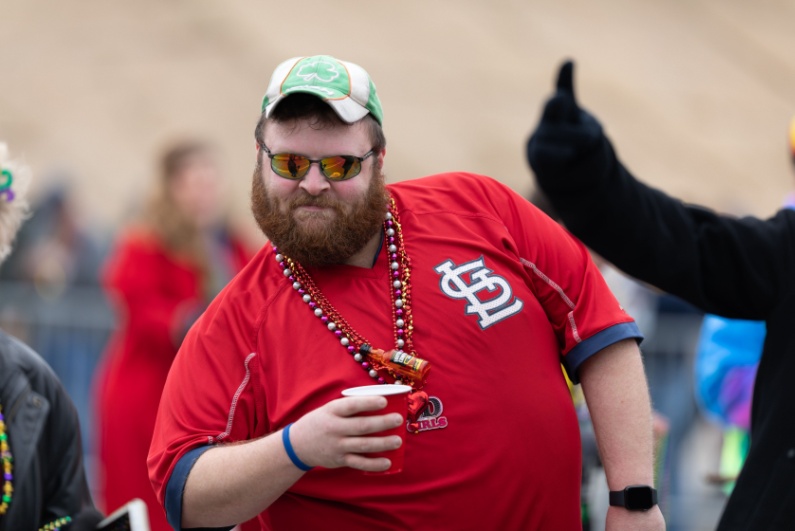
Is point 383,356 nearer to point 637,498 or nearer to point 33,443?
point 637,498

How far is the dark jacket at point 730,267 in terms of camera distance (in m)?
3.70

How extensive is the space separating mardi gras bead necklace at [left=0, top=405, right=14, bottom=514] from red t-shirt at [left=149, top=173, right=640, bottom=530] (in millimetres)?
617

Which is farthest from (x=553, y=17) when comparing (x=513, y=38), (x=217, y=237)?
(x=217, y=237)

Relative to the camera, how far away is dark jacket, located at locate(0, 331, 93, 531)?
148 inches

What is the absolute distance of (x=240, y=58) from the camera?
2280cm

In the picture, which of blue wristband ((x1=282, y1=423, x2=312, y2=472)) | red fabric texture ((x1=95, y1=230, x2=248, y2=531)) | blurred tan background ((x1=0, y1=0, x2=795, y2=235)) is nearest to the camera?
blue wristband ((x1=282, y1=423, x2=312, y2=472))

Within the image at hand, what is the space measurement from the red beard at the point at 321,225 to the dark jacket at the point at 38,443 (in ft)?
3.02

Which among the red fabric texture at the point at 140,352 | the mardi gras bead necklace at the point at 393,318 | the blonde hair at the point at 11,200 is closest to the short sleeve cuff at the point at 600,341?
the mardi gras bead necklace at the point at 393,318

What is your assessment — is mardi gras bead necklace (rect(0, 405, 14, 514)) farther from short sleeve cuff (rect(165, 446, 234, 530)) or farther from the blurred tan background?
the blurred tan background

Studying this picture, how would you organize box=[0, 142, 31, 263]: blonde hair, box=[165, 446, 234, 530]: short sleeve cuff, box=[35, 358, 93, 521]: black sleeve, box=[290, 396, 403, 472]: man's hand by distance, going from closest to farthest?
1. box=[290, 396, 403, 472]: man's hand
2. box=[165, 446, 234, 530]: short sleeve cuff
3. box=[35, 358, 93, 521]: black sleeve
4. box=[0, 142, 31, 263]: blonde hair

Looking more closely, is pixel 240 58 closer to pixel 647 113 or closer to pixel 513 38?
pixel 513 38

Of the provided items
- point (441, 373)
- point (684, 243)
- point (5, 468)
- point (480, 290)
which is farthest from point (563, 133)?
point (5, 468)

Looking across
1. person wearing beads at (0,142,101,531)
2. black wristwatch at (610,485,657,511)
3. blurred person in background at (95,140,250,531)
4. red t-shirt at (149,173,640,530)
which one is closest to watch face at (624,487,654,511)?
black wristwatch at (610,485,657,511)

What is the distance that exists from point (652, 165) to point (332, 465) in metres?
18.2
